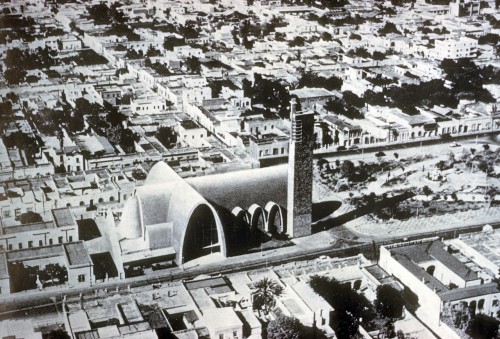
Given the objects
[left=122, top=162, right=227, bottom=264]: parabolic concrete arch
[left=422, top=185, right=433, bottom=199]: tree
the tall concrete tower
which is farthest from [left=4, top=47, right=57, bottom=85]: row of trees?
[left=422, top=185, right=433, bottom=199]: tree

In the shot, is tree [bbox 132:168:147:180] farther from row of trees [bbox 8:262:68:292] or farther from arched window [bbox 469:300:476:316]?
arched window [bbox 469:300:476:316]

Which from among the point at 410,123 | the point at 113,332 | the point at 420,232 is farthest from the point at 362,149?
the point at 113,332

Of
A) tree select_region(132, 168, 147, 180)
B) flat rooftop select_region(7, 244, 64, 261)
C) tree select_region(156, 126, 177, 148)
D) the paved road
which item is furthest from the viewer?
tree select_region(156, 126, 177, 148)

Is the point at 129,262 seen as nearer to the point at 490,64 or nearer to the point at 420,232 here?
the point at 420,232

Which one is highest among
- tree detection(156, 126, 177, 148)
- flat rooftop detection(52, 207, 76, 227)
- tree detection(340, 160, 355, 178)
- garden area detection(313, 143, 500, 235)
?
flat rooftop detection(52, 207, 76, 227)

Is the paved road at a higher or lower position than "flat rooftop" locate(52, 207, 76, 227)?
lower

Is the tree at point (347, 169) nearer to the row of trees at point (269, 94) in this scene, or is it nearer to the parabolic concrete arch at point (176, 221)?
the row of trees at point (269, 94)

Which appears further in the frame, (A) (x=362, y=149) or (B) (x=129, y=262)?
(A) (x=362, y=149)
